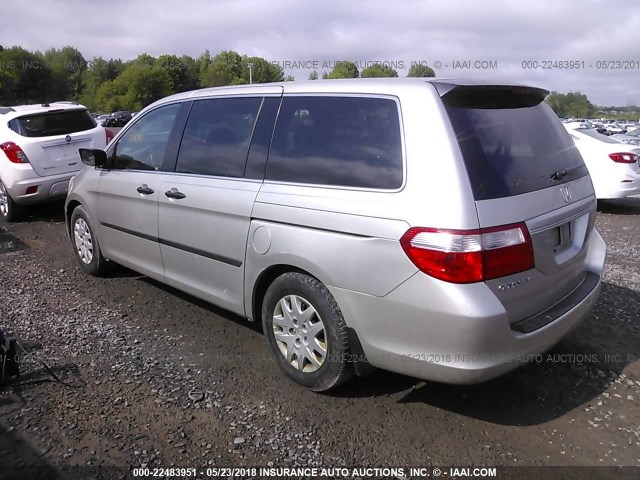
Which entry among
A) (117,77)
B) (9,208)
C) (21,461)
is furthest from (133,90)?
(21,461)

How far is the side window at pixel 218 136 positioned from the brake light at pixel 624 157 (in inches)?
287

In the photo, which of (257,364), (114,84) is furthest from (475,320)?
(114,84)

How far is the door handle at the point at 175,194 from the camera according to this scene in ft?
12.4

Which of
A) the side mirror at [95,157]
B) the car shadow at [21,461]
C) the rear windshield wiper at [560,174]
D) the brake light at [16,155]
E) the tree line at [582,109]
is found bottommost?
the tree line at [582,109]

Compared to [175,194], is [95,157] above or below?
above

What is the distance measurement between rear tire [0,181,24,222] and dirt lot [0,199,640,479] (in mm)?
4096

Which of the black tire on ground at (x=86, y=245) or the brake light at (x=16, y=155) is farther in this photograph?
the brake light at (x=16, y=155)

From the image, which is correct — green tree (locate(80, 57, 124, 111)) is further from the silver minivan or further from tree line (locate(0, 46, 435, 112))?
the silver minivan

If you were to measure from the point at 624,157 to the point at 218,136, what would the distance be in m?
7.52

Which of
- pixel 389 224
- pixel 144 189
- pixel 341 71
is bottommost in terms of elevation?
pixel 144 189

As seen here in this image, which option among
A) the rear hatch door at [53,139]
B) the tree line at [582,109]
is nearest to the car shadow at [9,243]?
the rear hatch door at [53,139]

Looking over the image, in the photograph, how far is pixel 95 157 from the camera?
468 centimetres

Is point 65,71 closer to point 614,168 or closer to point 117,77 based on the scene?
point 117,77

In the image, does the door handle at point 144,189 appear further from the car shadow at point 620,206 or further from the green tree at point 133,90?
the green tree at point 133,90
